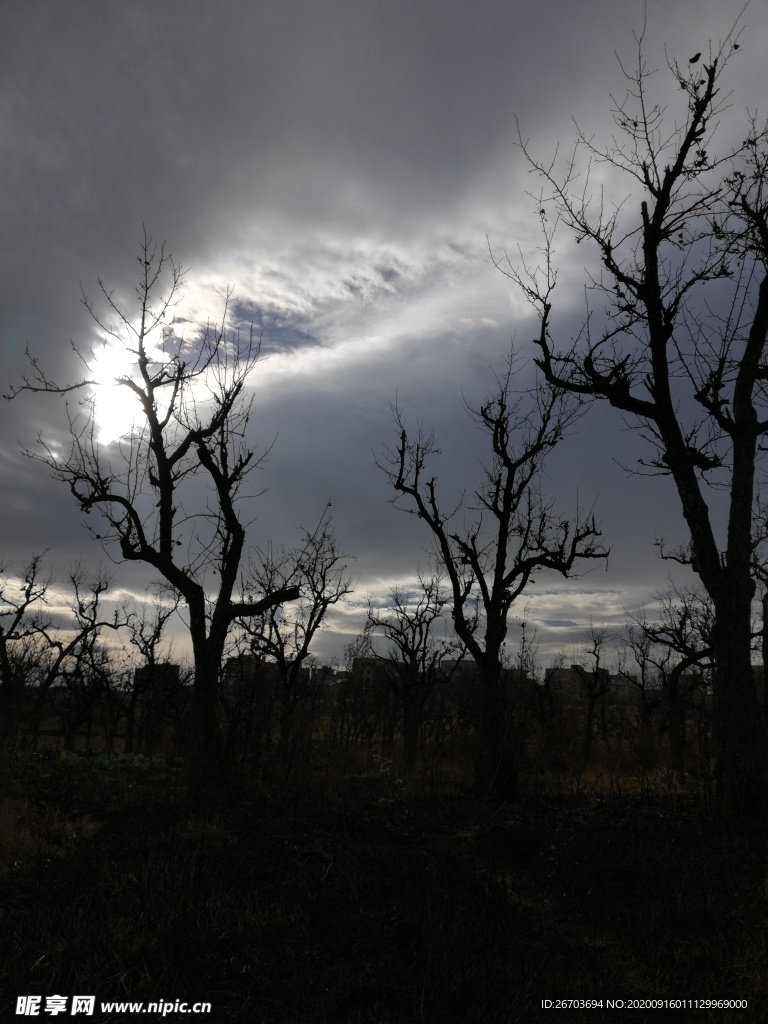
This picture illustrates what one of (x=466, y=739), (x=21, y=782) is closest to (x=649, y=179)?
(x=466, y=739)

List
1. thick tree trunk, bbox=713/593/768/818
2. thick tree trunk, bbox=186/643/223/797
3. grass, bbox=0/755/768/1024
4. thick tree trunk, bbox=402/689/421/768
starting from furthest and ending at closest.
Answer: thick tree trunk, bbox=402/689/421/768, thick tree trunk, bbox=186/643/223/797, thick tree trunk, bbox=713/593/768/818, grass, bbox=0/755/768/1024

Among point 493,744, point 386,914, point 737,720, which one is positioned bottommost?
point 386,914

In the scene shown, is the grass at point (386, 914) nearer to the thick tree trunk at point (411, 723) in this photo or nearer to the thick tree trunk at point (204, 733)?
the thick tree trunk at point (204, 733)

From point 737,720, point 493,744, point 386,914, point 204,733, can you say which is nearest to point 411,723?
point 493,744

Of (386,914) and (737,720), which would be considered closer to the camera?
(386,914)

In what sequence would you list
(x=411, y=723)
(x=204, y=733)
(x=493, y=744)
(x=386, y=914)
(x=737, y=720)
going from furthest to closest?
(x=411, y=723), (x=493, y=744), (x=204, y=733), (x=737, y=720), (x=386, y=914)

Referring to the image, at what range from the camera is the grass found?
443cm

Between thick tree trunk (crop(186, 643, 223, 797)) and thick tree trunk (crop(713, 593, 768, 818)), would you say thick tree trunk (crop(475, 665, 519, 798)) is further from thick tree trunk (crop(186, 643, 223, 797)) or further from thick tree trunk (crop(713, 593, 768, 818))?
thick tree trunk (crop(186, 643, 223, 797))

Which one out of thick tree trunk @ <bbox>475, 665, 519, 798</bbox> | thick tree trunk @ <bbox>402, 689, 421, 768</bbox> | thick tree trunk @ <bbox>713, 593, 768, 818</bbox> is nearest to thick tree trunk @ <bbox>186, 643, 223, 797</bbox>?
thick tree trunk @ <bbox>475, 665, 519, 798</bbox>

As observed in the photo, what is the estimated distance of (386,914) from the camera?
18.8 feet

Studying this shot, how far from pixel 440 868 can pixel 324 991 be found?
8.87 feet

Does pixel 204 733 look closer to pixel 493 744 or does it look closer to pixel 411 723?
pixel 493 744

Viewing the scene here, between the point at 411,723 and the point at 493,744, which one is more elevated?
the point at 493,744

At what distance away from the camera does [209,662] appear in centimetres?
1170
